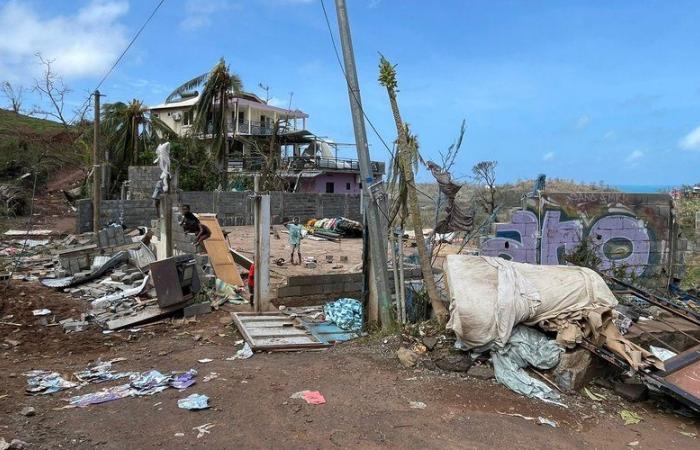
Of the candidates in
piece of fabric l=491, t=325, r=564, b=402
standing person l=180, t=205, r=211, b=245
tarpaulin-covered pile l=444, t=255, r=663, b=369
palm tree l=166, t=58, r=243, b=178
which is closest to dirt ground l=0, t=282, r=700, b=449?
piece of fabric l=491, t=325, r=564, b=402

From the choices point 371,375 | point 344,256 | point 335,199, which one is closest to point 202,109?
point 335,199

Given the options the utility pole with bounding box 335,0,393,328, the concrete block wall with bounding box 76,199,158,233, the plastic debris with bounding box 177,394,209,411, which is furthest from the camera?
the concrete block wall with bounding box 76,199,158,233

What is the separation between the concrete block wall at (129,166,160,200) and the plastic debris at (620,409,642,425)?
51.1 feet

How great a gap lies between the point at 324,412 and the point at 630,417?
283 cm

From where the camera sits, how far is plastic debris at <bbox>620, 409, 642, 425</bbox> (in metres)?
4.72

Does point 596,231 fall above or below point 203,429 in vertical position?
above

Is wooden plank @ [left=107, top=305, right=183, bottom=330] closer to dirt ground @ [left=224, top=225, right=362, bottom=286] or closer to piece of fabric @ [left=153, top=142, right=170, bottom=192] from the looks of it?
piece of fabric @ [left=153, top=142, right=170, bottom=192]

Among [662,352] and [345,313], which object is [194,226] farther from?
[662,352]

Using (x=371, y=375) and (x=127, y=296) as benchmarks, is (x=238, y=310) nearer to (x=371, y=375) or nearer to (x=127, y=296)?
(x=127, y=296)

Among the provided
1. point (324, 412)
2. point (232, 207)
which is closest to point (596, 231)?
point (324, 412)

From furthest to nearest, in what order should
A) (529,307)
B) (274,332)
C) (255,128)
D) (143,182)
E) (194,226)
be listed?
(255,128) → (143,182) → (194,226) → (274,332) → (529,307)

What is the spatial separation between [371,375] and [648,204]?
7.13 meters

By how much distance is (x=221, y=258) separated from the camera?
10797mm

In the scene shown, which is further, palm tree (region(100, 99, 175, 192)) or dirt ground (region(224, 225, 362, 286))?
palm tree (region(100, 99, 175, 192))
